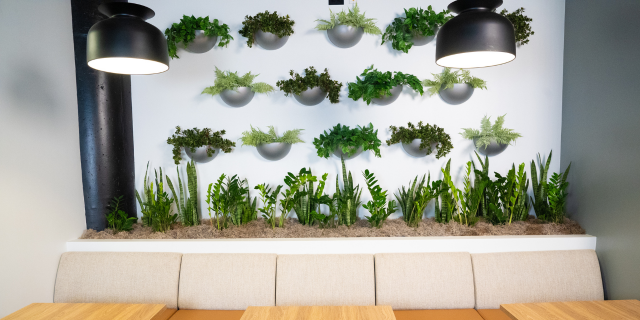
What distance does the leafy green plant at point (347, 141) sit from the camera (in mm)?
2482

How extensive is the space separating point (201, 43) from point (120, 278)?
1.83m

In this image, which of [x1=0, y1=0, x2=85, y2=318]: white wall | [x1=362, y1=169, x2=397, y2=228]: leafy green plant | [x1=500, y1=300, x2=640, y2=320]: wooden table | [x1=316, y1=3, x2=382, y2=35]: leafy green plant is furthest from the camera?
[x1=316, y1=3, x2=382, y2=35]: leafy green plant

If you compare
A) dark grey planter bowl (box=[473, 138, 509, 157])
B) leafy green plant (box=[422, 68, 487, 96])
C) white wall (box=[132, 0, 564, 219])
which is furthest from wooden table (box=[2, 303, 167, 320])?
dark grey planter bowl (box=[473, 138, 509, 157])

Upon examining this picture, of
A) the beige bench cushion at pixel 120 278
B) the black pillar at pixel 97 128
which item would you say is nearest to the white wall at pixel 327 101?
the black pillar at pixel 97 128

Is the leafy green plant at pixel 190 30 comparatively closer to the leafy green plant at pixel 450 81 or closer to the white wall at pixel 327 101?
the white wall at pixel 327 101

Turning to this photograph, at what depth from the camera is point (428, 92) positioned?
2740mm

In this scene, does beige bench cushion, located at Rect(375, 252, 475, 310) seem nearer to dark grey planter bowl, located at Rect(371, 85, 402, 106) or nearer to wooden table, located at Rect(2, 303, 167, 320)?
dark grey planter bowl, located at Rect(371, 85, 402, 106)

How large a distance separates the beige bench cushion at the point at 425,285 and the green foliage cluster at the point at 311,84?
1.38 meters

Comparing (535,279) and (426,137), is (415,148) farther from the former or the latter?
(535,279)

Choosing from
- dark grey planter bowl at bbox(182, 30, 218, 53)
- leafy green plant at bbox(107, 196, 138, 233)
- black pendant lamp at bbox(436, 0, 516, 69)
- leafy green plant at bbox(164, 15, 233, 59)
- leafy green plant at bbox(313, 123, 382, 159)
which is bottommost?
leafy green plant at bbox(107, 196, 138, 233)

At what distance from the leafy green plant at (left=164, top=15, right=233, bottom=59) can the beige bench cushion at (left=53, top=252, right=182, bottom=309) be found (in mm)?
1605

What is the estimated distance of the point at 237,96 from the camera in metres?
2.65

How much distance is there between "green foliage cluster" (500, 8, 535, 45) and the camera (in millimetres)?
2609

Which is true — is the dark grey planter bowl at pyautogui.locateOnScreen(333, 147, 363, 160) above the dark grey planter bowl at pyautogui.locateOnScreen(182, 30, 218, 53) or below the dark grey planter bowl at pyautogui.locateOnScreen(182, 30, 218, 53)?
below
